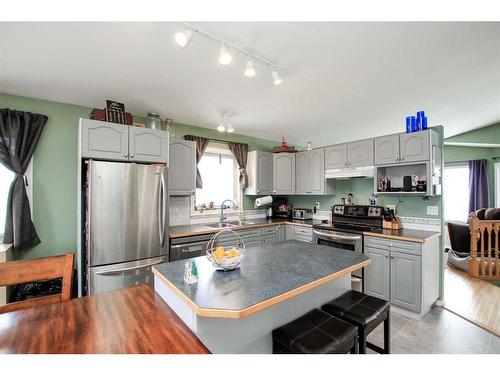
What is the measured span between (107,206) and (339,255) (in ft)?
7.22

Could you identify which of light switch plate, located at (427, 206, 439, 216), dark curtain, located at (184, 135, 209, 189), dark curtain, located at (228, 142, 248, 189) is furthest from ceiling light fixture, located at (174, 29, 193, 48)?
light switch plate, located at (427, 206, 439, 216)

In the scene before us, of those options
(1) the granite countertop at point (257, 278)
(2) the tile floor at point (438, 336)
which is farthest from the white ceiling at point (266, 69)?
(2) the tile floor at point (438, 336)

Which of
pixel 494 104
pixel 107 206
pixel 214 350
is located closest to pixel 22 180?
pixel 107 206

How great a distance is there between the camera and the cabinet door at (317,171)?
378 centimetres

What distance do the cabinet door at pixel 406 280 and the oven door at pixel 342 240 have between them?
0.37 metres

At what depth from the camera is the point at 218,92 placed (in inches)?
98.7

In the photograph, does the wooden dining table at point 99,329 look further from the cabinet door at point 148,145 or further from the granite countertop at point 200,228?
the cabinet door at point 148,145

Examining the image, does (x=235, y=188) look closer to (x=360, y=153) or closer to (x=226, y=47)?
(x=360, y=153)

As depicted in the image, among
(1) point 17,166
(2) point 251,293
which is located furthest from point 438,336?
(1) point 17,166

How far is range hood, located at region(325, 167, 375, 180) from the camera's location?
3166mm

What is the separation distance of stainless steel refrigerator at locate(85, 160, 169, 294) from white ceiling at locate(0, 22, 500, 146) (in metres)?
0.86

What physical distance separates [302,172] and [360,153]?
42.6 inches

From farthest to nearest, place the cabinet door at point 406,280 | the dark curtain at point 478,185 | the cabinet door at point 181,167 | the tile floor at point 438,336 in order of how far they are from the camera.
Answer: the dark curtain at point 478,185
the cabinet door at point 181,167
the cabinet door at point 406,280
the tile floor at point 438,336

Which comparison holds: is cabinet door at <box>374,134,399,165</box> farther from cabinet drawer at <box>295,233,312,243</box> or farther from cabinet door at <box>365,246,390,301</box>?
cabinet drawer at <box>295,233,312,243</box>
